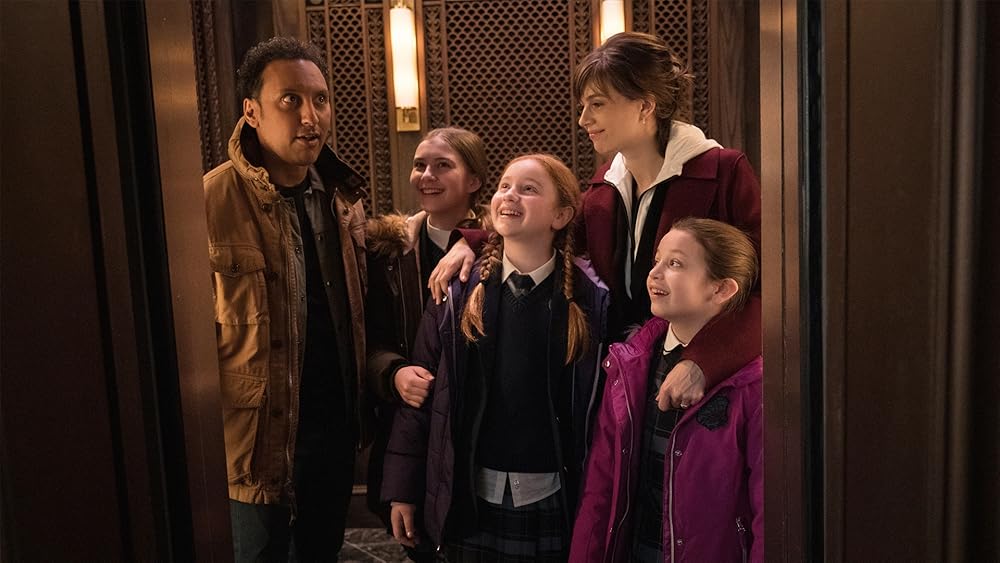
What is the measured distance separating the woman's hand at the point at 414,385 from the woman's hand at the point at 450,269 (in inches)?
6.4

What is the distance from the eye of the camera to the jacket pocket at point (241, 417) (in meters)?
1.68

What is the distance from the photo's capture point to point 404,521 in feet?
5.85

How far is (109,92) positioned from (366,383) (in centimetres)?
124

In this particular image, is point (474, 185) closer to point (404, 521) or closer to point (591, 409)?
point (591, 409)

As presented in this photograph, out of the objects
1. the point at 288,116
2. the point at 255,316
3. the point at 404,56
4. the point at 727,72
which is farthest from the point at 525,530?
the point at 727,72

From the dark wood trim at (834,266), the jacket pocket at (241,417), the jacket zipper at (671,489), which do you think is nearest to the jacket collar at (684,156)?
the jacket zipper at (671,489)

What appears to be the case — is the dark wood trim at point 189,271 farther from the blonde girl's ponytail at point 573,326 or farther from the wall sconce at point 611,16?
the wall sconce at point 611,16

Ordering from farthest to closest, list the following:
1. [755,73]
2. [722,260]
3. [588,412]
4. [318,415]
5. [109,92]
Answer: [755,73] → [318,415] → [588,412] → [722,260] → [109,92]

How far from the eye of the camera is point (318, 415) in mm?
1854

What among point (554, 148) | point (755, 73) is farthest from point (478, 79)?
point (755, 73)

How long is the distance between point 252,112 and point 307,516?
91 cm

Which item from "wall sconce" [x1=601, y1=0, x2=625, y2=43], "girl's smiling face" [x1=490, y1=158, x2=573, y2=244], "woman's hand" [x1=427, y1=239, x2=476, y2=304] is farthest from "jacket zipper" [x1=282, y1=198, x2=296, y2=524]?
"wall sconce" [x1=601, y1=0, x2=625, y2=43]

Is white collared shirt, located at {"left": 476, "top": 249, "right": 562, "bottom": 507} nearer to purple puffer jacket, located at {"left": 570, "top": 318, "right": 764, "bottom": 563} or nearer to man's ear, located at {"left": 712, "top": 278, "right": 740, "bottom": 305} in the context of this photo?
purple puffer jacket, located at {"left": 570, "top": 318, "right": 764, "bottom": 563}

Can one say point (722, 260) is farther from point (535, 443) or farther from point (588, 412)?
point (535, 443)
